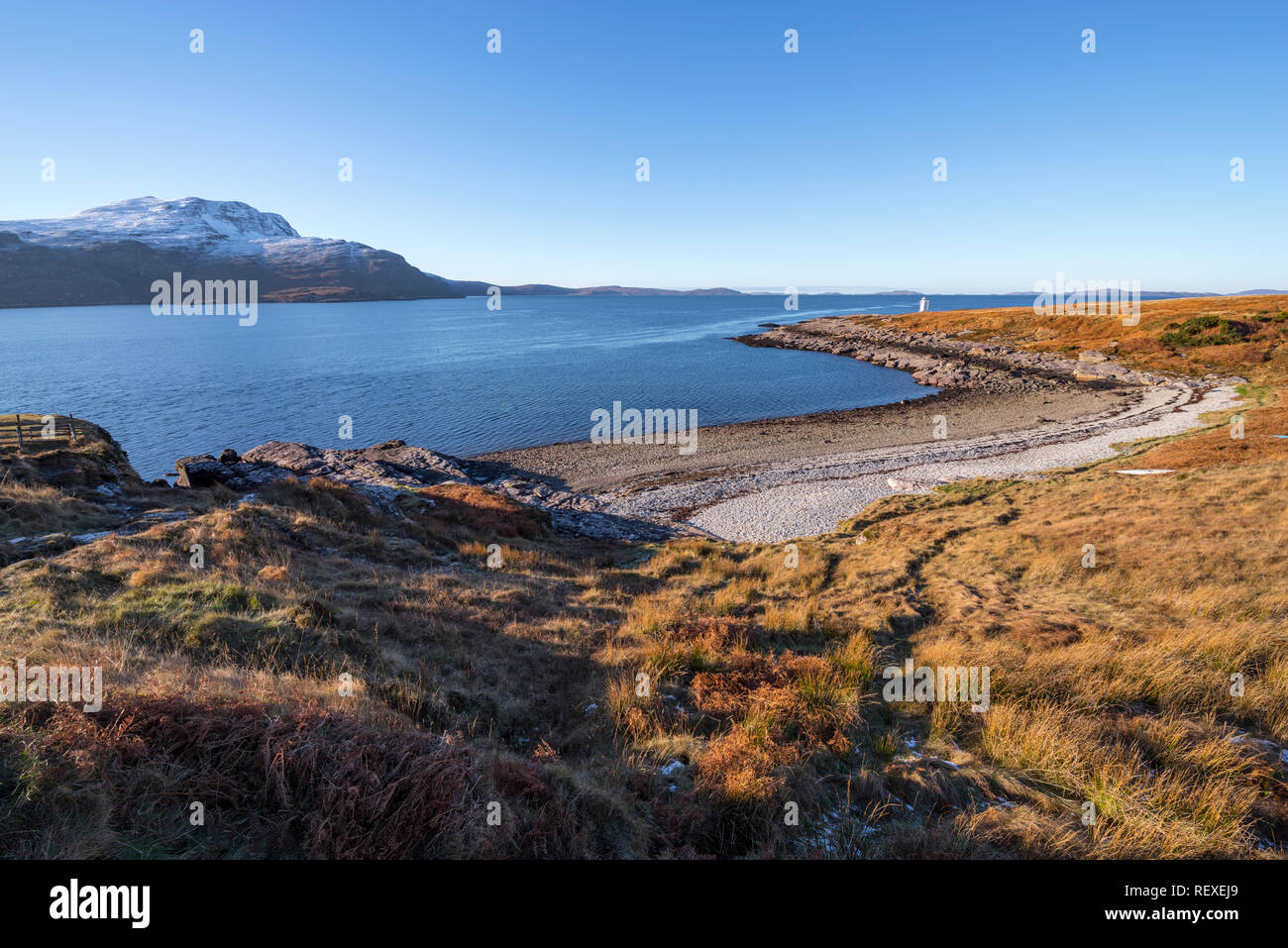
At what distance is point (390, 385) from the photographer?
215ft

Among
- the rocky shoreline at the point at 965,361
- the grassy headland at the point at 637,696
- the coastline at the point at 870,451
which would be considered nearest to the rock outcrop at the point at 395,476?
the coastline at the point at 870,451

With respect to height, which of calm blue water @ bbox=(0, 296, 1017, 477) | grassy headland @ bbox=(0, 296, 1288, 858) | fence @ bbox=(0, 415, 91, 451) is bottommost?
grassy headland @ bbox=(0, 296, 1288, 858)

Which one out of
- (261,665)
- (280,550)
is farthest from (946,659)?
(280,550)

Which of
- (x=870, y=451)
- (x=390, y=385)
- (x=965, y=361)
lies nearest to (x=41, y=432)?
(x=390, y=385)

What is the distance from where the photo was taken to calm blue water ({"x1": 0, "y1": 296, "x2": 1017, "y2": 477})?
151 feet

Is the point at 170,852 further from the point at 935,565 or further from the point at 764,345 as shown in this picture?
the point at 764,345

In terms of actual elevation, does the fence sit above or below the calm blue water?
below

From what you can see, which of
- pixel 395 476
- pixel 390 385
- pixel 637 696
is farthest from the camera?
pixel 390 385

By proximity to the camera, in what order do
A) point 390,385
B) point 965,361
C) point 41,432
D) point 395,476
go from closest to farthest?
point 41,432
point 395,476
point 390,385
point 965,361

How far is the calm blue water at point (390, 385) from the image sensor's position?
151 feet

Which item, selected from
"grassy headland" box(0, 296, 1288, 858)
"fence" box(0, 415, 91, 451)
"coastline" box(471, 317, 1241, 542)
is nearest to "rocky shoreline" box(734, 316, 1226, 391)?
"coastline" box(471, 317, 1241, 542)

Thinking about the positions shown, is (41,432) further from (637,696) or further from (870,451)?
(870,451)

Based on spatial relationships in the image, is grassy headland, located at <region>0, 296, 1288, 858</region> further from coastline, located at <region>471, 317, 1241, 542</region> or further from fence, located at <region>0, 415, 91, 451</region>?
coastline, located at <region>471, 317, 1241, 542</region>
